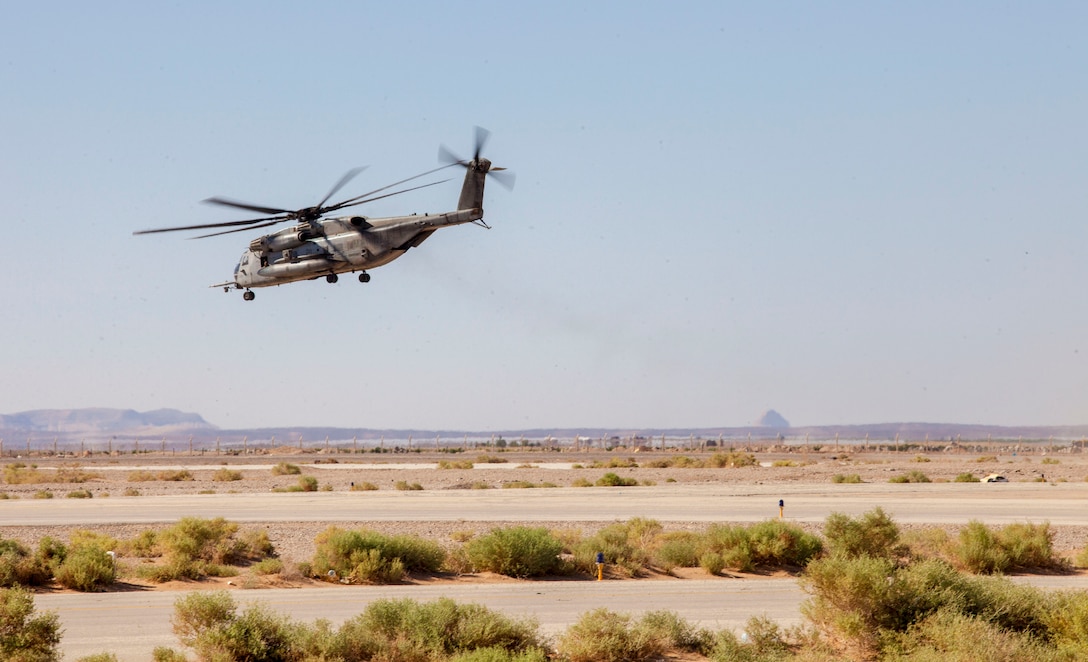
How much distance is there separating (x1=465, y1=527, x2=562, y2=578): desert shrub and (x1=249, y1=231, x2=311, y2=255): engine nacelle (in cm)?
1711

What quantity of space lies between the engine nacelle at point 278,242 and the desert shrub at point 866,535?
2211 centimetres

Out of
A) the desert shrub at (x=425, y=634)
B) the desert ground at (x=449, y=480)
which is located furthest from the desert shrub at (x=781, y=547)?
the desert shrub at (x=425, y=634)

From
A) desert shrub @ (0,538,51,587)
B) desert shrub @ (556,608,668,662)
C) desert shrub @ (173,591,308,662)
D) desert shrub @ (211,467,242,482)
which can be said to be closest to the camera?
desert shrub @ (173,591,308,662)

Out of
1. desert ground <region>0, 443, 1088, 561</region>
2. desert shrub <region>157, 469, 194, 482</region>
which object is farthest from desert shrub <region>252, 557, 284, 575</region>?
desert shrub <region>157, 469, 194, 482</region>

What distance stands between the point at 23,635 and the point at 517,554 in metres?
12.9

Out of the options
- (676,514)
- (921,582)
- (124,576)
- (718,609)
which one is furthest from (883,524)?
(124,576)

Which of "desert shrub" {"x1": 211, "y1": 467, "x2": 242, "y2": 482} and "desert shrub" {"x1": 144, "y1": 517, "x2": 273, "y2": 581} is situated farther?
"desert shrub" {"x1": 211, "y1": 467, "x2": 242, "y2": 482}

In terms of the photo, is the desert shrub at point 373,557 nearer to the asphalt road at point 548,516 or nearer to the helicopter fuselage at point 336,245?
the asphalt road at point 548,516

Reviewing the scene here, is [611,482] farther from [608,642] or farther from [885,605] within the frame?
[608,642]

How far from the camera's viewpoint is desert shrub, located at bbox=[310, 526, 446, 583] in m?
26.0

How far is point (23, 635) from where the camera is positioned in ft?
52.0

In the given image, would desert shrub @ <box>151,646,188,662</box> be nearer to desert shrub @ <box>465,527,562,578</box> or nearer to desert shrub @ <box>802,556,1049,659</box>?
desert shrub @ <box>802,556,1049,659</box>

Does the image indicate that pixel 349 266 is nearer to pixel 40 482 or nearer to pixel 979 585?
pixel 979 585

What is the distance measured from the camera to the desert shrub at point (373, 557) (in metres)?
26.0
